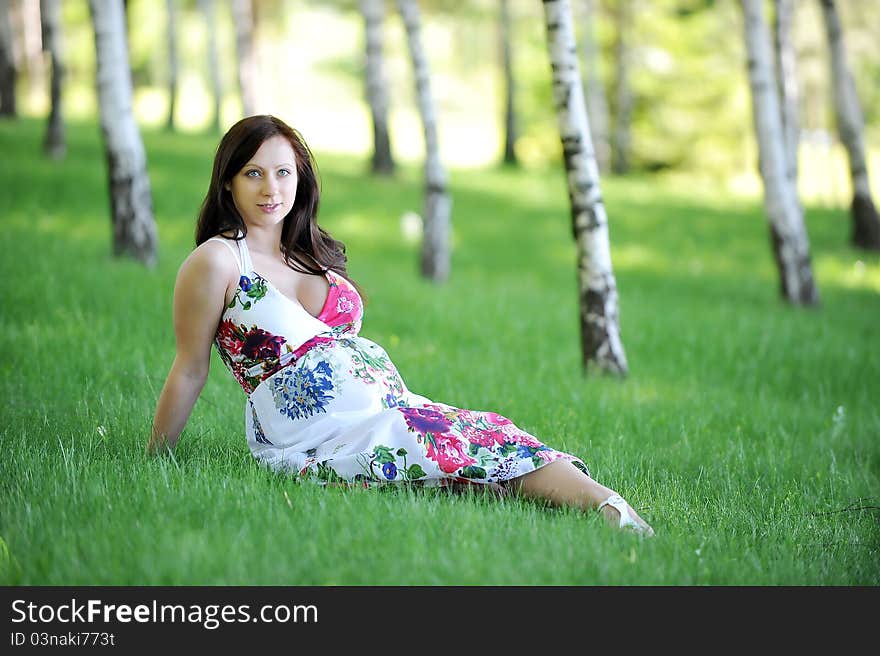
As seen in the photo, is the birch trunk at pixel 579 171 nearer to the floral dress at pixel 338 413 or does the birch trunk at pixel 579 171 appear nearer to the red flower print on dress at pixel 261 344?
the floral dress at pixel 338 413

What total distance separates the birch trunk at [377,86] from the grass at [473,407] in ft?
12.9

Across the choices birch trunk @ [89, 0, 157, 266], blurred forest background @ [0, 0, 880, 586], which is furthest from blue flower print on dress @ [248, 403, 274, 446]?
birch trunk @ [89, 0, 157, 266]

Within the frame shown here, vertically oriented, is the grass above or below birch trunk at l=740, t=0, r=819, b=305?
below

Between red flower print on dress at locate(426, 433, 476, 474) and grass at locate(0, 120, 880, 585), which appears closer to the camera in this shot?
grass at locate(0, 120, 880, 585)

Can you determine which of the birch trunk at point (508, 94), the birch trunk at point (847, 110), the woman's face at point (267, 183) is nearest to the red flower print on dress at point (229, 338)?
the woman's face at point (267, 183)

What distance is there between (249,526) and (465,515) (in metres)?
0.78

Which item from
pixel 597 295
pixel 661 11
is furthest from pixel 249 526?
pixel 661 11

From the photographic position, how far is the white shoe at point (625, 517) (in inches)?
143

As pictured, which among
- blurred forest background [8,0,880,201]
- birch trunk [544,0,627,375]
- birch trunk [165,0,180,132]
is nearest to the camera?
birch trunk [544,0,627,375]

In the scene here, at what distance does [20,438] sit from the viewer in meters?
4.64

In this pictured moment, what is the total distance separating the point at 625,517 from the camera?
3656mm

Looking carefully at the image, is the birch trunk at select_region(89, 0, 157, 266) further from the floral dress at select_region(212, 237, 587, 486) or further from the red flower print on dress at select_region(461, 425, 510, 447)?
the red flower print on dress at select_region(461, 425, 510, 447)

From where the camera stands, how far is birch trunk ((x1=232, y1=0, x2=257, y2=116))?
19344 mm

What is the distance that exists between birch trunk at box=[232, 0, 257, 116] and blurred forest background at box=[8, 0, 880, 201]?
0.20m
